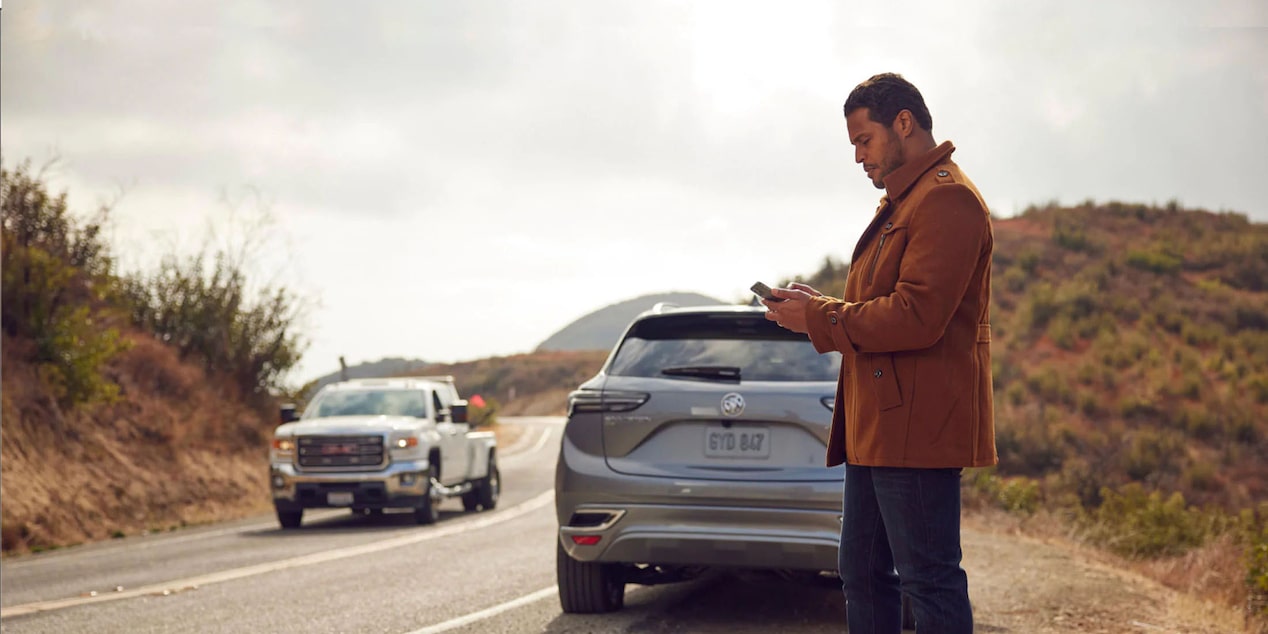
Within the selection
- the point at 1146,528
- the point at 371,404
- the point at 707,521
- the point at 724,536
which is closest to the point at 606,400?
the point at 707,521

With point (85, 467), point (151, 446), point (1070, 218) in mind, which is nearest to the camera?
point (85, 467)

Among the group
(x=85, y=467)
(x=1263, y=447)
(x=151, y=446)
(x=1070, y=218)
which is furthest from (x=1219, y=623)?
(x=1070, y=218)

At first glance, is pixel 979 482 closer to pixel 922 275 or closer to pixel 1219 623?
pixel 1219 623

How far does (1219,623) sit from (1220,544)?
5.27m

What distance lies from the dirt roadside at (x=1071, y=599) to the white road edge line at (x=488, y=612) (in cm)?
279

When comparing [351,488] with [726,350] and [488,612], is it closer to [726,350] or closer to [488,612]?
[488,612]

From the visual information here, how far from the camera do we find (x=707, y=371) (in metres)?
7.15

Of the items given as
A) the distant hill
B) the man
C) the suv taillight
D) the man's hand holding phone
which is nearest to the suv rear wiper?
the suv taillight

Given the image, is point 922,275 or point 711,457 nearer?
point 922,275

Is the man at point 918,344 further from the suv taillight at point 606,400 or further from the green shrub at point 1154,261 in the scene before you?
the green shrub at point 1154,261

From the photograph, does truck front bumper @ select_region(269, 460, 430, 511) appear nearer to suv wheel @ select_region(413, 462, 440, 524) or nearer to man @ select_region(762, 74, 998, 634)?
suv wheel @ select_region(413, 462, 440, 524)

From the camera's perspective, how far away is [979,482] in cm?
1930

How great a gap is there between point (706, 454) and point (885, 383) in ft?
10.7

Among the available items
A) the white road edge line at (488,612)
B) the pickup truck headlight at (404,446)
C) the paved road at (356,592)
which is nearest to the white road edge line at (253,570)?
the paved road at (356,592)
